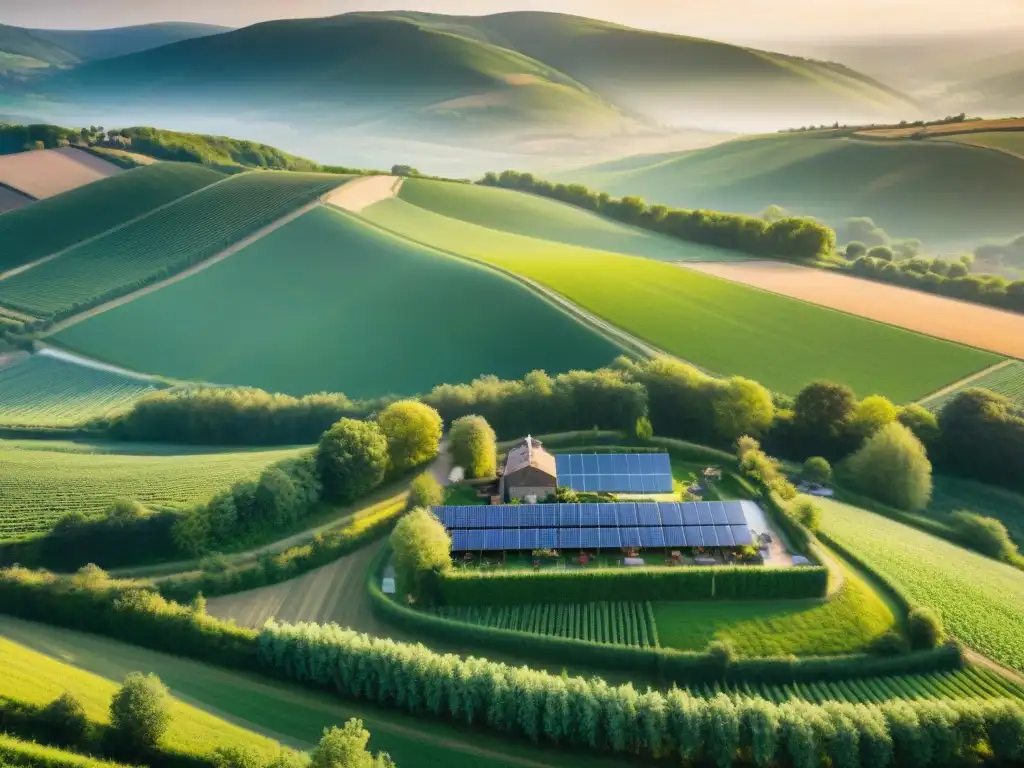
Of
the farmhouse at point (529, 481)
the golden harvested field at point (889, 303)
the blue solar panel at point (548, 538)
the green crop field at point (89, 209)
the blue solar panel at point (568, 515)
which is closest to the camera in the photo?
the blue solar panel at point (548, 538)

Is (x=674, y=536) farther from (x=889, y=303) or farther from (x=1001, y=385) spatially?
(x=889, y=303)

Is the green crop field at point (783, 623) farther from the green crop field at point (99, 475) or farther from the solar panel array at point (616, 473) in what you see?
the green crop field at point (99, 475)

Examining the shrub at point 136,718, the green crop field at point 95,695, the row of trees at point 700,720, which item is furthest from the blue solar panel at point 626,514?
the shrub at point 136,718

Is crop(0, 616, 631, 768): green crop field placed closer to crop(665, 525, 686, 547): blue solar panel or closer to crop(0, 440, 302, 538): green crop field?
crop(0, 440, 302, 538): green crop field

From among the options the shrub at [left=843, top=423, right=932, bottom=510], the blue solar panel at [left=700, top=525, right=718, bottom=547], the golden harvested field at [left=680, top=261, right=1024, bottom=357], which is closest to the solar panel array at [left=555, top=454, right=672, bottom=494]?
the blue solar panel at [left=700, top=525, right=718, bottom=547]

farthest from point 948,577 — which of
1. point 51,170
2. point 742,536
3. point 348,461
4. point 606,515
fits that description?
point 51,170

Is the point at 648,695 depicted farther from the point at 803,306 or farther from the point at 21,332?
the point at 21,332
